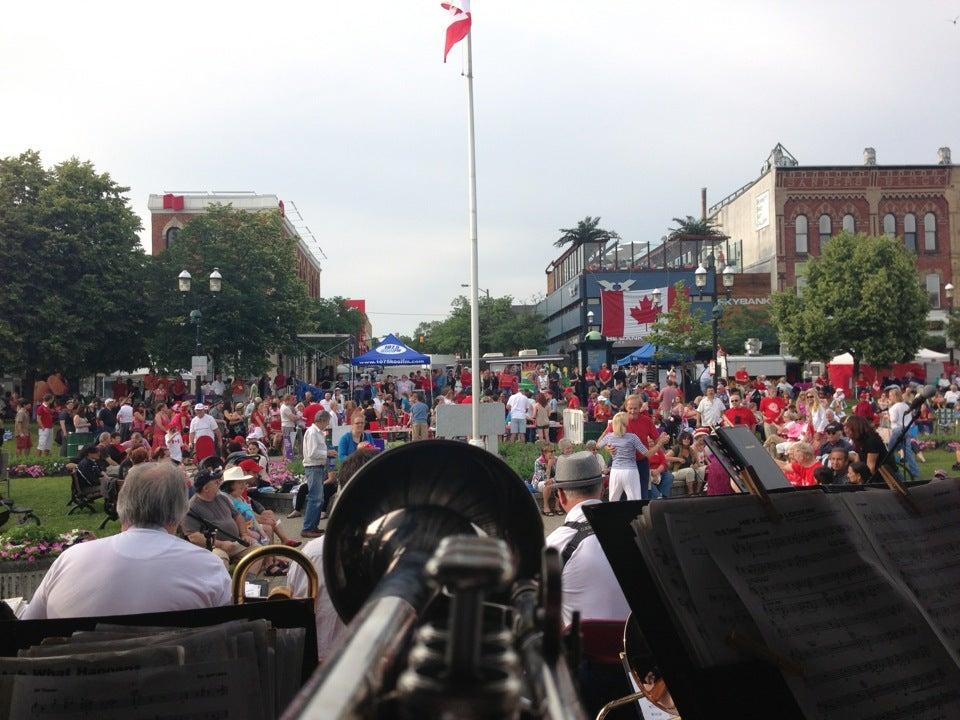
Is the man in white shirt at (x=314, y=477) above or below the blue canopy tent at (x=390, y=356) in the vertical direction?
below

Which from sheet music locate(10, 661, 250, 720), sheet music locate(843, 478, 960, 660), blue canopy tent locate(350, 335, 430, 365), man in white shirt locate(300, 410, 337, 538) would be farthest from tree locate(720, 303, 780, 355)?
sheet music locate(10, 661, 250, 720)

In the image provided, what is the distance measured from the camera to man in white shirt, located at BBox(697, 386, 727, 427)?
60.4 feet

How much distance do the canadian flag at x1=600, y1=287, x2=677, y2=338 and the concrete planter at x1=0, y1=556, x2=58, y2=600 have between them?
44.5 metres

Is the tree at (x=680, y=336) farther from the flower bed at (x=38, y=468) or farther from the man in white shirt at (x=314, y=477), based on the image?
the man in white shirt at (x=314, y=477)

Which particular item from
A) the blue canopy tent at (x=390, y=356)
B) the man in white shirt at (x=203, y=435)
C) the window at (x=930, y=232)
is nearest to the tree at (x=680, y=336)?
the blue canopy tent at (x=390, y=356)

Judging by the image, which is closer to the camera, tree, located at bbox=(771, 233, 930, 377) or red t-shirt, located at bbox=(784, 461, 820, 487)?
red t-shirt, located at bbox=(784, 461, 820, 487)

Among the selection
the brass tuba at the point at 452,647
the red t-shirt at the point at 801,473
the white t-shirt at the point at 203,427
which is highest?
the brass tuba at the point at 452,647

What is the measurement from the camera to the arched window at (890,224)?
189 feet

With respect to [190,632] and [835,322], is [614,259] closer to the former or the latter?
[835,322]

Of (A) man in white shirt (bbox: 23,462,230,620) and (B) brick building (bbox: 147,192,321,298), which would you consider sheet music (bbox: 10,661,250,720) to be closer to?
(A) man in white shirt (bbox: 23,462,230,620)

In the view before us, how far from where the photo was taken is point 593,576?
3818 millimetres

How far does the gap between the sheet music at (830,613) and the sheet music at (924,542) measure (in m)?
0.06

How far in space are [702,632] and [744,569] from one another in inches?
6.4

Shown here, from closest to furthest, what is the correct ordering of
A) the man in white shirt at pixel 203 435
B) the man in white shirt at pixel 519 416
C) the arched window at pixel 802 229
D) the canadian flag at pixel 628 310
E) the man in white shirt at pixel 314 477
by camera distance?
the man in white shirt at pixel 314 477, the man in white shirt at pixel 203 435, the man in white shirt at pixel 519 416, the canadian flag at pixel 628 310, the arched window at pixel 802 229
